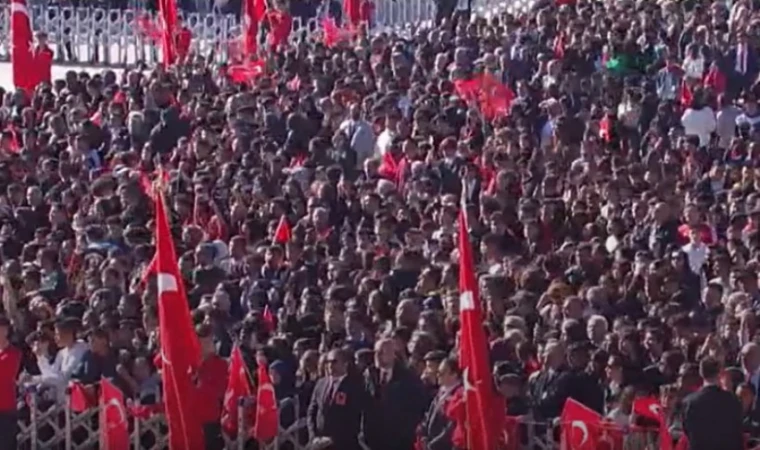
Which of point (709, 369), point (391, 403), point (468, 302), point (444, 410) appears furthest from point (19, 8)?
point (709, 369)

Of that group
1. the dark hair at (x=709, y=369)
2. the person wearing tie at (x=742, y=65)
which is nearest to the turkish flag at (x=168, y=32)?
the person wearing tie at (x=742, y=65)

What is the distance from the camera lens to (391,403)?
53.9 feet

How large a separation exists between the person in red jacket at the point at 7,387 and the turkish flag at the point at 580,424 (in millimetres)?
4013

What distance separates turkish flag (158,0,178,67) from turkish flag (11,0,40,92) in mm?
1785

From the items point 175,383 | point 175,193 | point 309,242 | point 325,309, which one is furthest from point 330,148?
point 175,383

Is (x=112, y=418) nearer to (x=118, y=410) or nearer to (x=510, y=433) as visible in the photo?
(x=118, y=410)

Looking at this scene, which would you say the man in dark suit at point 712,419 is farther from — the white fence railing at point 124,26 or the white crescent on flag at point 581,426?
the white fence railing at point 124,26

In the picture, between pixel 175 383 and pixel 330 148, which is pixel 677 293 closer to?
pixel 175 383

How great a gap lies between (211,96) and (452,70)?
2807mm

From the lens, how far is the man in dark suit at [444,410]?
16.2 metres

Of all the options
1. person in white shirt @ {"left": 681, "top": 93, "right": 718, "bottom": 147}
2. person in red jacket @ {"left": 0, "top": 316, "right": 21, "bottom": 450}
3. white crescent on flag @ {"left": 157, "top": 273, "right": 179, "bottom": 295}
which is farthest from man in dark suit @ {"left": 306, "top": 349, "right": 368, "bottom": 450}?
person in white shirt @ {"left": 681, "top": 93, "right": 718, "bottom": 147}

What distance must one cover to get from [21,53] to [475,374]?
1496 cm

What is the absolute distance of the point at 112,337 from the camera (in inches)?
704

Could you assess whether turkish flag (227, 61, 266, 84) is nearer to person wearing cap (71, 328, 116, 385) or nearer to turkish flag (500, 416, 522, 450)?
person wearing cap (71, 328, 116, 385)
